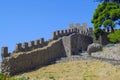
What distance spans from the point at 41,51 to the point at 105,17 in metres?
11.2

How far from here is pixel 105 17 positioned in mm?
52438

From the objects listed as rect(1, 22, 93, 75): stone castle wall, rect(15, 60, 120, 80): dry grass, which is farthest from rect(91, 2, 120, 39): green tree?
rect(15, 60, 120, 80): dry grass

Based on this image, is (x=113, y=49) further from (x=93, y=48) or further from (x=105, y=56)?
(x=105, y=56)

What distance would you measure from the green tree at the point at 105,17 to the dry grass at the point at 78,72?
1019 centimetres

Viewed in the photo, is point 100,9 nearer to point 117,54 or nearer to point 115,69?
point 117,54


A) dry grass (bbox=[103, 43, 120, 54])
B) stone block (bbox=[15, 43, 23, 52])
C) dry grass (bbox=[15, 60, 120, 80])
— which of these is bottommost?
dry grass (bbox=[15, 60, 120, 80])

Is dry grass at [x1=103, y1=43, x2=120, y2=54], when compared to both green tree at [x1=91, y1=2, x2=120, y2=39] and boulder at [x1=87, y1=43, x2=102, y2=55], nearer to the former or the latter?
boulder at [x1=87, y1=43, x2=102, y2=55]

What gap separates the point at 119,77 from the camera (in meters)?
33.8

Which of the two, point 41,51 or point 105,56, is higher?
point 41,51

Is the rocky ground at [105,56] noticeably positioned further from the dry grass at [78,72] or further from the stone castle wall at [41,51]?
the stone castle wall at [41,51]

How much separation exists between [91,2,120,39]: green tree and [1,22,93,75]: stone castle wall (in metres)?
2.59

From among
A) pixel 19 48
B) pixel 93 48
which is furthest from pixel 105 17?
pixel 19 48

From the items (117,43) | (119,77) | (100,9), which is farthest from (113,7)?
(119,77)

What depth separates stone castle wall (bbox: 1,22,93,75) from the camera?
41.7 m
